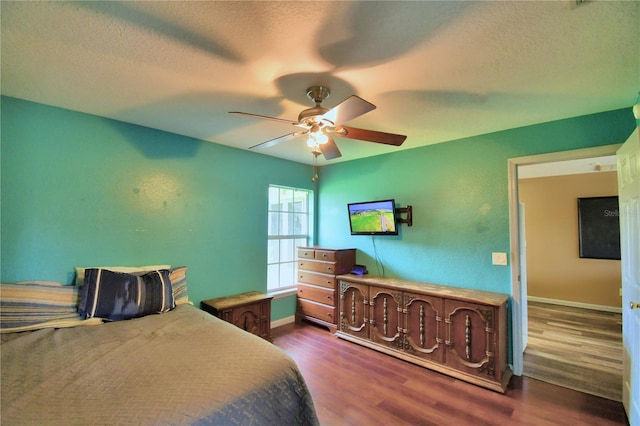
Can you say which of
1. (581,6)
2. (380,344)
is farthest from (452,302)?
(581,6)

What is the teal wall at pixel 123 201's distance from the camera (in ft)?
6.95

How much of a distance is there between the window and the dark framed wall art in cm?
466

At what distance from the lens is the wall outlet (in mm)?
2744

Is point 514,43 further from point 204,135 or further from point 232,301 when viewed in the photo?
point 232,301

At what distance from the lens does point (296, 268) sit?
4.30 meters

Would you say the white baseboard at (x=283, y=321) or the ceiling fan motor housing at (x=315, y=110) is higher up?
the ceiling fan motor housing at (x=315, y=110)

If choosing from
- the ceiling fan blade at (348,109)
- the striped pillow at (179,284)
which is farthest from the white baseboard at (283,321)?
the ceiling fan blade at (348,109)

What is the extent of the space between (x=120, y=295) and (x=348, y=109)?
2.23 m

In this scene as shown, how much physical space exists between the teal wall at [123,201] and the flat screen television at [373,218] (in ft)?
4.00

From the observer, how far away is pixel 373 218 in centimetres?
360

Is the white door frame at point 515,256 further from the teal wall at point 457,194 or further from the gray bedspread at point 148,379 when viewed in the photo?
the gray bedspread at point 148,379

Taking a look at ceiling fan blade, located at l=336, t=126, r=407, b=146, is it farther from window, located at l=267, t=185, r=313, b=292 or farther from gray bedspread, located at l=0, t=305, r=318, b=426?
window, located at l=267, t=185, r=313, b=292

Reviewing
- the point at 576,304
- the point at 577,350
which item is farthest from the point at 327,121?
the point at 576,304

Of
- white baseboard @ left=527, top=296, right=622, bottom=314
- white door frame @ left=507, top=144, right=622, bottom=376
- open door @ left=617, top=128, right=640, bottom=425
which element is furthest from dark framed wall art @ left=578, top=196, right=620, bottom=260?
open door @ left=617, top=128, right=640, bottom=425
